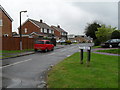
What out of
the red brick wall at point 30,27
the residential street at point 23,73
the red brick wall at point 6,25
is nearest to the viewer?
the residential street at point 23,73

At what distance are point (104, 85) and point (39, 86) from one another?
7.56 feet

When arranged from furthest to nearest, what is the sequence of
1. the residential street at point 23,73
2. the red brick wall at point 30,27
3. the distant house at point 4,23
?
the red brick wall at point 30,27 < the distant house at point 4,23 < the residential street at point 23,73

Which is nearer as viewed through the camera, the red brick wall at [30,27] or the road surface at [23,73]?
the road surface at [23,73]

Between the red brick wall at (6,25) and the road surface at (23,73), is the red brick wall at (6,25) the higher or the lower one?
the higher one

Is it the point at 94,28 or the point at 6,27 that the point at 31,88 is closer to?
the point at 6,27

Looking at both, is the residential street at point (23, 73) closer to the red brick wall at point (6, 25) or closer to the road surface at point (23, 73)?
the road surface at point (23, 73)

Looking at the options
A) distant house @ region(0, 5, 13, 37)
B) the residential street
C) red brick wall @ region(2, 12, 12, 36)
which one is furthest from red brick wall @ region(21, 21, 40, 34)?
the residential street

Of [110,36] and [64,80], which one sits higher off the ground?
[110,36]

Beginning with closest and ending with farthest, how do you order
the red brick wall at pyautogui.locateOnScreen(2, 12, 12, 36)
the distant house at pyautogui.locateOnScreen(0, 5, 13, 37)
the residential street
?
the residential street
the distant house at pyautogui.locateOnScreen(0, 5, 13, 37)
the red brick wall at pyautogui.locateOnScreen(2, 12, 12, 36)

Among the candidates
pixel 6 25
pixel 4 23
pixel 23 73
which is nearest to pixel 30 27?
pixel 6 25

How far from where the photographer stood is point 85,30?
46281 mm

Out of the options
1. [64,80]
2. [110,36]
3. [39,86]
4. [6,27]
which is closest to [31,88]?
[39,86]

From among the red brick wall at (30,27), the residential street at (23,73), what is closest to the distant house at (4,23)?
the residential street at (23,73)

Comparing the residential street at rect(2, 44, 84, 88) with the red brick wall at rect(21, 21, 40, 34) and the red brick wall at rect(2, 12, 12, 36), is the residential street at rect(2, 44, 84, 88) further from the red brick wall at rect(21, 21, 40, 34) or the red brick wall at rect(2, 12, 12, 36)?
the red brick wall at rect(21, 21, 40, 34)
